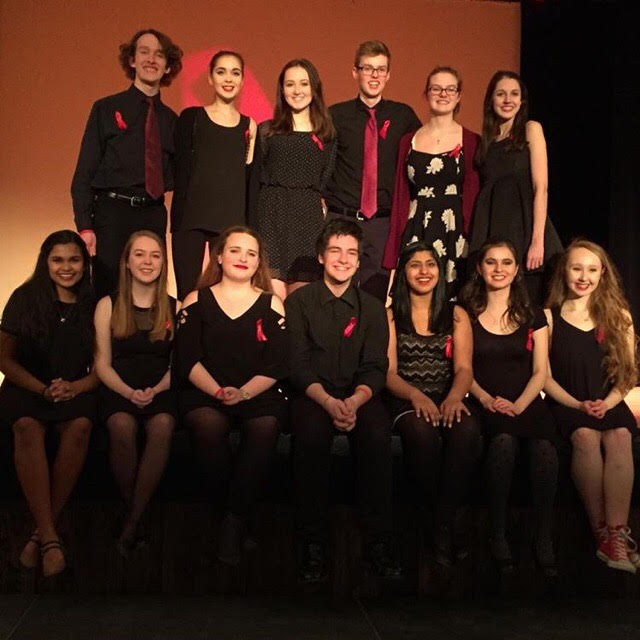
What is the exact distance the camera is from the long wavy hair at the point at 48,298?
3.40 meters

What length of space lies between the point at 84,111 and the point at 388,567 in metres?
3.94

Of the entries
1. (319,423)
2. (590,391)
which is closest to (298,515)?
(319,423)

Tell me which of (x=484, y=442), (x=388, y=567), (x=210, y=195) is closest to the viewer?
(x=388, y=567)

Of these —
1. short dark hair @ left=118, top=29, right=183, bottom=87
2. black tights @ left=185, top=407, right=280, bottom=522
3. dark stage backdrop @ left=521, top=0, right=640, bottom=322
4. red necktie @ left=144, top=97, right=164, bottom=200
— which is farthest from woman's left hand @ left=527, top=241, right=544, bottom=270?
dark stage backdrop @ left=521, top=0, right=640, bottom=322

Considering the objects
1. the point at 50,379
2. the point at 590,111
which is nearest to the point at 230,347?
the point at 50,379

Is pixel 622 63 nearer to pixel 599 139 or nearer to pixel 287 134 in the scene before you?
pixel 599 139

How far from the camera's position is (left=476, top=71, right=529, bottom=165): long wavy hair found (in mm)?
3965

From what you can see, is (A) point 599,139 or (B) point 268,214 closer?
(B) point 268,214

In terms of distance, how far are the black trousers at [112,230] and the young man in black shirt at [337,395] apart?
2.53ft

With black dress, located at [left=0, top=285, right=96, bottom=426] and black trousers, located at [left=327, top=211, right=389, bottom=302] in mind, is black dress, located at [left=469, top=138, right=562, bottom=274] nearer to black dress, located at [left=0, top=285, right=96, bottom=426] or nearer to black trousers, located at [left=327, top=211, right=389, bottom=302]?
black trousers, located at [left=327, top=211, right=389, bottom=302]

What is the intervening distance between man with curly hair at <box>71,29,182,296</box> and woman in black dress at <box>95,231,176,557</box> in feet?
1.44

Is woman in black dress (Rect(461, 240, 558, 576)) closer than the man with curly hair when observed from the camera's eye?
Yes

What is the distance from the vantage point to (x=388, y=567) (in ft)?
10.2

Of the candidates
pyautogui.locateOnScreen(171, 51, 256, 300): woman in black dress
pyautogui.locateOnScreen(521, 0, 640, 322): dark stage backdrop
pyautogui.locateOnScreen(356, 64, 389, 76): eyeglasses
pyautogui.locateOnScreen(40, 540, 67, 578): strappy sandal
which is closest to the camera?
pyautogui.locateOnScreen(40, 540, 67, 578): strappy sandal
